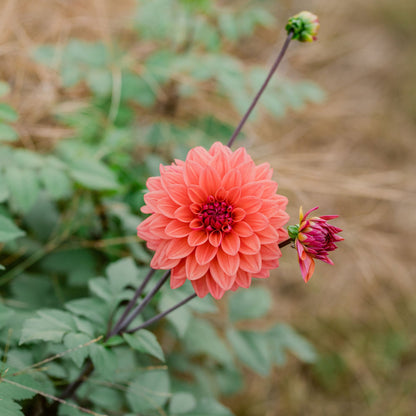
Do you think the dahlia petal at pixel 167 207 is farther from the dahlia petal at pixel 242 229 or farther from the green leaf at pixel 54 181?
the green leaf at pixel 54 181

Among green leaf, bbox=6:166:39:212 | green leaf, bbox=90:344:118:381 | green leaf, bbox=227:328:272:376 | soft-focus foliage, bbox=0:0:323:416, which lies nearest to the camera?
green leaf, bbox=90:344:118:381

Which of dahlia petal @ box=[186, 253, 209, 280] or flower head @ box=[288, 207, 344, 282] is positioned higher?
flower head @ box=[288, 207, 344, 282]

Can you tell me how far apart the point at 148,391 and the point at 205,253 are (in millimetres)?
459

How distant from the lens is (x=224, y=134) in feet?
5.50

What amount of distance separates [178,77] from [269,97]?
0.41 m

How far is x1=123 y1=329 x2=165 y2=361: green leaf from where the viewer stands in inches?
30.3

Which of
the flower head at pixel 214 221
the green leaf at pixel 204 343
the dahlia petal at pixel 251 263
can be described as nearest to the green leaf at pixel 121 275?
the flower head at pixel 214 221

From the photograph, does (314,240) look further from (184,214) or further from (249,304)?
(249,304)

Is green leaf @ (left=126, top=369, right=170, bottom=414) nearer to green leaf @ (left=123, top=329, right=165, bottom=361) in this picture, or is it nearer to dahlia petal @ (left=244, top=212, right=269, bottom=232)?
green leaf @ (left=123, top=329, right=165, bottom=361)

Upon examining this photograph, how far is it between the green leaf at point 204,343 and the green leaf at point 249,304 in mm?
97

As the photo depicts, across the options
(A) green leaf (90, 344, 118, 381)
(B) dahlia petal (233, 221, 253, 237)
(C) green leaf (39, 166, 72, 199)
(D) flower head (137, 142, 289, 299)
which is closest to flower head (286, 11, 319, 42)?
(D) flower head (137, 142, 289, 299)

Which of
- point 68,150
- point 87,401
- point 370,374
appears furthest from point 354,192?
point 87,401

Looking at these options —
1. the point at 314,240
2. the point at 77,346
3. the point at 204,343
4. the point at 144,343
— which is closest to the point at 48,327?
the point at 77,346

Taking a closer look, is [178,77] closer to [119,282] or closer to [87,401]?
[119,282]
